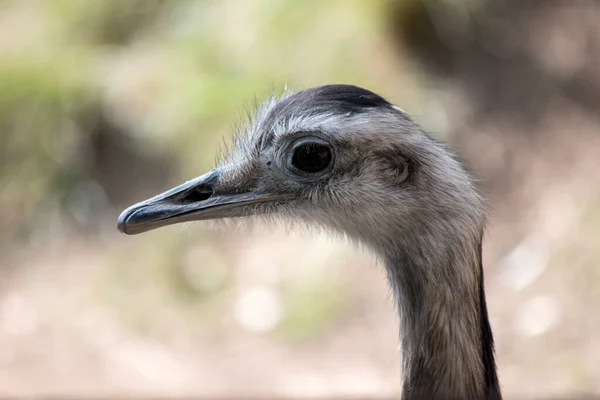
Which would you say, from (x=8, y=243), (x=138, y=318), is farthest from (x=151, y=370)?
(x=8, y=243)

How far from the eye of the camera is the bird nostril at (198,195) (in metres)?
2.10

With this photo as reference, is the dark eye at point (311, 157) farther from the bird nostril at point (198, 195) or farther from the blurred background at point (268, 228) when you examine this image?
the blurred background at point (268, 228)

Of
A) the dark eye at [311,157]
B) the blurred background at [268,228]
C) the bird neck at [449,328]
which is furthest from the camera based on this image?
the blurred background at [268,228]

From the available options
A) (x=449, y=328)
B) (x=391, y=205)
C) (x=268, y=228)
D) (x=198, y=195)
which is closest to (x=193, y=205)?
(x=198, y=195)

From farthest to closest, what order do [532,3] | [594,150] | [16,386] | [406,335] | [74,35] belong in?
1. [74,35]
2. [532,3]
3. [594,150]
4. [16,386]
5. [406,335]

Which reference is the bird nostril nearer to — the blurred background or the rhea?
the rhea

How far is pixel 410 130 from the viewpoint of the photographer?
197cm

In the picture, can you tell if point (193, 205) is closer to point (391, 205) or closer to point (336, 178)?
point (336, 178)

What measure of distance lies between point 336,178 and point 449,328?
0.41 metres

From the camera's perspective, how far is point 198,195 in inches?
83.5

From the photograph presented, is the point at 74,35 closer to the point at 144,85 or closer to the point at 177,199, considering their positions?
the point at 144,85

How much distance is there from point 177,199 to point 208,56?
334 cm

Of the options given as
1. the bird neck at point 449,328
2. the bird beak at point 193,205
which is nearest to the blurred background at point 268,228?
the bird beak at point 193,205

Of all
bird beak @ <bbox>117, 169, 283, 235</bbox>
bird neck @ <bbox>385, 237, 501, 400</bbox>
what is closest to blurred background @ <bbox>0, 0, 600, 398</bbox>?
bird beak @ <bbox>117, 169, 283, 235</bbox>
